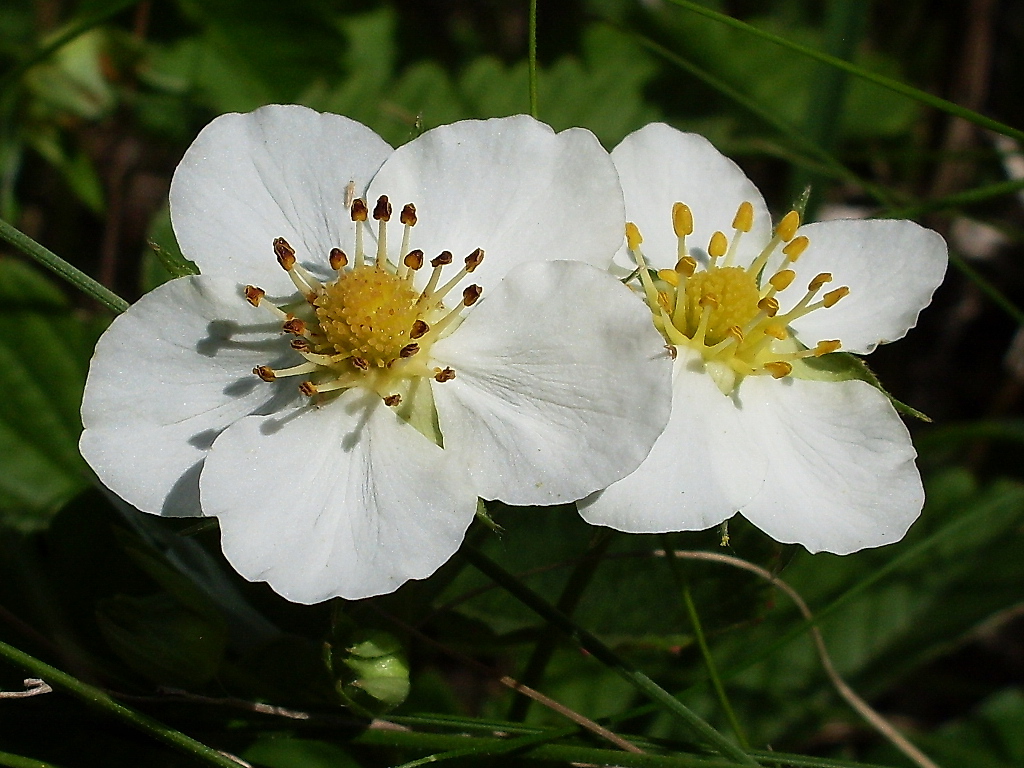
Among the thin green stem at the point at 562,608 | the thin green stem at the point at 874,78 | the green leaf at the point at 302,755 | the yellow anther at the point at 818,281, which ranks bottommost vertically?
the green leaf at the point at 302,755

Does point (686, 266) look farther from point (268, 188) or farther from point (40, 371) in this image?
point (40, 371)

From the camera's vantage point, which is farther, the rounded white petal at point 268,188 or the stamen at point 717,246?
the stamen at point 717,246

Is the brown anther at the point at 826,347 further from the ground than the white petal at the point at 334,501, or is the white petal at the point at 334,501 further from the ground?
the brown anther at the point at 826,347

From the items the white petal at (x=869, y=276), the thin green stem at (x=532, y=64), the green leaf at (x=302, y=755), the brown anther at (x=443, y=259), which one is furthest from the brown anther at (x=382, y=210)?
the green leaf at (x=302, y=755)

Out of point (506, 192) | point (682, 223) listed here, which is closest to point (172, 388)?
point (506, 192)

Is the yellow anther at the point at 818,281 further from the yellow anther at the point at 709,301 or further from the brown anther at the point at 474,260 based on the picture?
the brown anther at the point at 474,260

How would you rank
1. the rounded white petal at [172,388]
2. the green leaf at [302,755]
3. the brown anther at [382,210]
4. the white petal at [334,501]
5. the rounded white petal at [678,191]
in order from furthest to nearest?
the green leaf at [302,755] → the rounded white petal at [678,191] → the brown anther at [382,210] → the rounded white petal at [172,388] → the white petal at [334,501]

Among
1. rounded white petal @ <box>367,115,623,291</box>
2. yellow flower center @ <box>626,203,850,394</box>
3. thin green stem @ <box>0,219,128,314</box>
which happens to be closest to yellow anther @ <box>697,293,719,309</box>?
yellow flower center @ <box>626,203,850,394</box>

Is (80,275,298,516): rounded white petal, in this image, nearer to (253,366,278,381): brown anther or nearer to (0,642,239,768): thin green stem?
(253,366,278,381): brown anther
